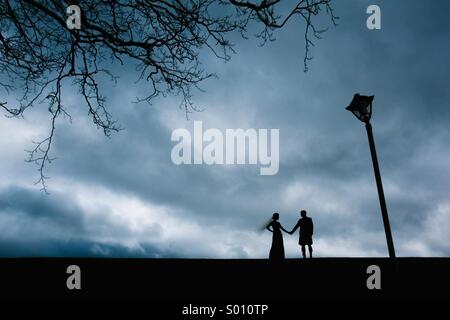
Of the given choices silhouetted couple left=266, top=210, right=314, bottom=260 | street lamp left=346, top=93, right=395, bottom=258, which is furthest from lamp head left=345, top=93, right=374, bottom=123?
silhouetted couple left=266, top=210, right=314, bottom=260

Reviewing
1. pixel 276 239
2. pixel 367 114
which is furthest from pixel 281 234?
pixel 367 114

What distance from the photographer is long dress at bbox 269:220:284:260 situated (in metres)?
13.3

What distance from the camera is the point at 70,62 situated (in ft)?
29.5

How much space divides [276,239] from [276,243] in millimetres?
122

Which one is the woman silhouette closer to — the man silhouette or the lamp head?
the man silhouette

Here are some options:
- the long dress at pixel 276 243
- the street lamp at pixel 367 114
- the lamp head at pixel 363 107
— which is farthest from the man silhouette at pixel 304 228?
the lamp head at pixel 363 107

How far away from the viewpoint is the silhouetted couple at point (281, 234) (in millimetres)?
13312

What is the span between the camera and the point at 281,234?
13516 mm

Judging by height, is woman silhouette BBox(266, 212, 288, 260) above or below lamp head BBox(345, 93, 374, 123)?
below

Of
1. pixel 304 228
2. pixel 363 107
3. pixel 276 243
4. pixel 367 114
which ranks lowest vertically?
pixel 276 243

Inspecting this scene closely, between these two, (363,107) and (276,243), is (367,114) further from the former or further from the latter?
(276,243)
